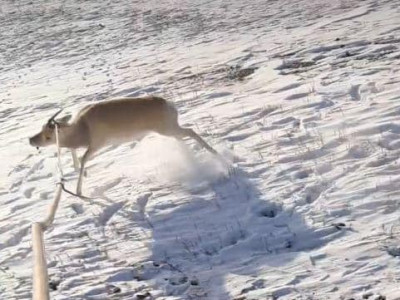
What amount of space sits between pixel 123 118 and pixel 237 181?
7.04ft

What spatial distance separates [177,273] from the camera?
6.03 m

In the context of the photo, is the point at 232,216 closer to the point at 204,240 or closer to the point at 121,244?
the point at 204,240

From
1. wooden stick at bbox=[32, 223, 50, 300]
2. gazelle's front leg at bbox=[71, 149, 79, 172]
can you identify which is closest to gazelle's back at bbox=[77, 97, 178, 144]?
gazelle's front leg at bbox=[71, 149, 79, 172]

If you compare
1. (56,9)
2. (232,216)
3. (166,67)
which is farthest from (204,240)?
(56,9)

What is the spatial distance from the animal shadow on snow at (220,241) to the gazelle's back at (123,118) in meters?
2.12

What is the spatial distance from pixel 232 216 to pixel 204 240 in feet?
1.82

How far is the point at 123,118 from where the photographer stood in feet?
30.5

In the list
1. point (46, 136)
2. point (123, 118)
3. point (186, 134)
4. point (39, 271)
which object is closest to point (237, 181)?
point (186, 134)

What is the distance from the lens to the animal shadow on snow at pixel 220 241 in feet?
19.3

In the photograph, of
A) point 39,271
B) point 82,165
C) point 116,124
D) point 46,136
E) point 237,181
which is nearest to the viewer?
point 39,271

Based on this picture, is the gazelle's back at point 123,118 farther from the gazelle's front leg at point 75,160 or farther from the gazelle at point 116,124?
the gazelle's front leg at point 75,160

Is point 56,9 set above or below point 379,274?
above

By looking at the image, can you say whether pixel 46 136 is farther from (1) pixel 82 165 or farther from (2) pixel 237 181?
(2) pixel 237 181

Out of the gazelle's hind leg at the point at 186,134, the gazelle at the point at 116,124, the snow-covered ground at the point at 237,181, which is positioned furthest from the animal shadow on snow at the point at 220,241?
the gazelle at the point at 116,124
